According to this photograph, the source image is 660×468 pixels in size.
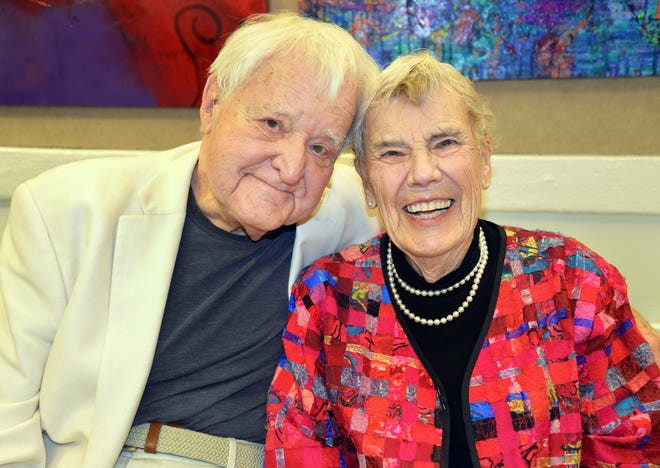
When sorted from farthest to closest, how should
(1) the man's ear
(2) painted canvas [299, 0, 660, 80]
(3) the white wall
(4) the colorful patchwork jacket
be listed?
→ (3) the white wall, (2) painted canvas [299, 0, 660, 80], (1) the man's ear, (4) the colorful patchwork jacket

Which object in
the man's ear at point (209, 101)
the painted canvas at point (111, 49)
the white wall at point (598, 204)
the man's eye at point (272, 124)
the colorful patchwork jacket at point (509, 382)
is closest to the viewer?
the colorful patchwork jacket at point (509, 382)

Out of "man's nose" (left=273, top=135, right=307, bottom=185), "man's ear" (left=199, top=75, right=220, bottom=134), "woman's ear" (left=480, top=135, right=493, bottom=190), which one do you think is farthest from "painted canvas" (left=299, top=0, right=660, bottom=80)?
"man's nose" (left=273, top=135, right=307, bottom=185)

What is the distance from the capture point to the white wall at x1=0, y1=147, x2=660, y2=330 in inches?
88.7

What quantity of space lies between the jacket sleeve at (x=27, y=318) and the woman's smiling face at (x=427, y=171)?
2.72ft

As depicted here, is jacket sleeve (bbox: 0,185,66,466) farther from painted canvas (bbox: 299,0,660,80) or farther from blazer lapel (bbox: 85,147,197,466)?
painted canvas (bbox: 299,0,660,80)

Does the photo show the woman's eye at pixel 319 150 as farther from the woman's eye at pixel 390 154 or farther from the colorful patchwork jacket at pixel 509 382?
the colorful patchwork jacket at pixel 509 382

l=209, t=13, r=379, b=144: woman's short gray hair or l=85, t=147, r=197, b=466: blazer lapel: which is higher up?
l=209, t=13, r=379, b=144: woman's short gray hair

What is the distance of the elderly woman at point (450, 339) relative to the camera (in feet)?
4.78

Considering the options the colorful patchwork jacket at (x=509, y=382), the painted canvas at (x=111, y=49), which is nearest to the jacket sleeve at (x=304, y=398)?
the colorful patchwork jacket at (x=509, y=382)

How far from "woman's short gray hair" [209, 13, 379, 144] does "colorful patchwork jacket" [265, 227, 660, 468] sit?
1.81 feet

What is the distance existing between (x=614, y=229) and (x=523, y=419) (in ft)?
3.82

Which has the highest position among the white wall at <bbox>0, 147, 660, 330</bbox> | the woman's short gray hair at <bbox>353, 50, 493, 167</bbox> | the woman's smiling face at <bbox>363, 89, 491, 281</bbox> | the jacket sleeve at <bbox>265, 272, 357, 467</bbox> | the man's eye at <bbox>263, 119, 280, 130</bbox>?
the woman's short gray hair at <bbox>353, 50, 493, 167</bbox>

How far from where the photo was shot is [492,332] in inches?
59.1

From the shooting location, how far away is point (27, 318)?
60.5 inches
